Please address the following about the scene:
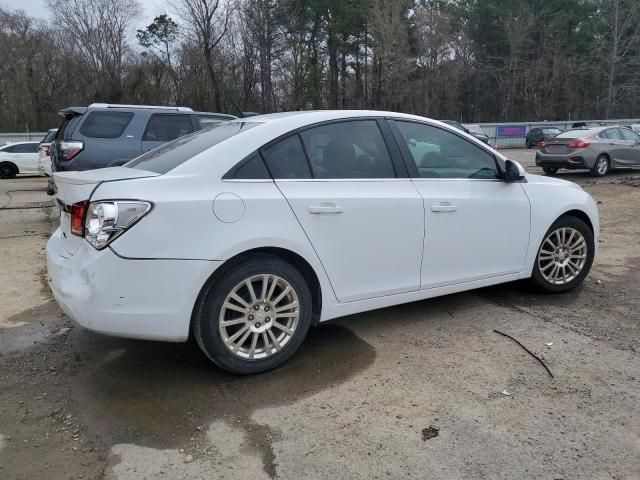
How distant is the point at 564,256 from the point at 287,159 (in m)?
2.82

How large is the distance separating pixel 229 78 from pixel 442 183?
38.3 m

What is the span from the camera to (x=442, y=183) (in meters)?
4.14

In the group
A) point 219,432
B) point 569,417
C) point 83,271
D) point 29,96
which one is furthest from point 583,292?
point 29,96

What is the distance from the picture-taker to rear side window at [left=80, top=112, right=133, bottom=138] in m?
8.48

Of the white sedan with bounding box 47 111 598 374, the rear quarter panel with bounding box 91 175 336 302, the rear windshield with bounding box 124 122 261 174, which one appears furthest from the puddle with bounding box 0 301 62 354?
the rear quarter panel with bounding box 91 175 336 302

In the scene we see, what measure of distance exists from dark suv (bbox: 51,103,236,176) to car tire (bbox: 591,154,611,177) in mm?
11250

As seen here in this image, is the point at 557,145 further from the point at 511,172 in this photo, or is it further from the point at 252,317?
the point at 252,317

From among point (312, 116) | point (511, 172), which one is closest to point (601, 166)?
point (511, 172)

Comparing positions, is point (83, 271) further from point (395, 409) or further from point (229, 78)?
point (229, 78)

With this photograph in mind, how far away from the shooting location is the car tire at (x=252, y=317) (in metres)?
3.20

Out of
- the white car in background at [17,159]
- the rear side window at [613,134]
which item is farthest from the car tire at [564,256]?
the white car in background at [17,159]

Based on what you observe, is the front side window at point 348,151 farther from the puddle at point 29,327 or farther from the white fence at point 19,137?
the white fence at point 19,137

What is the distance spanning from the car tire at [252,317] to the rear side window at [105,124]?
6.24 meters

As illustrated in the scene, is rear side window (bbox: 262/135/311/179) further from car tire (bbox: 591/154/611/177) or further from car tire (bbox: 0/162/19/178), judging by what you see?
car tire (bbox: 0/162/19/178)
